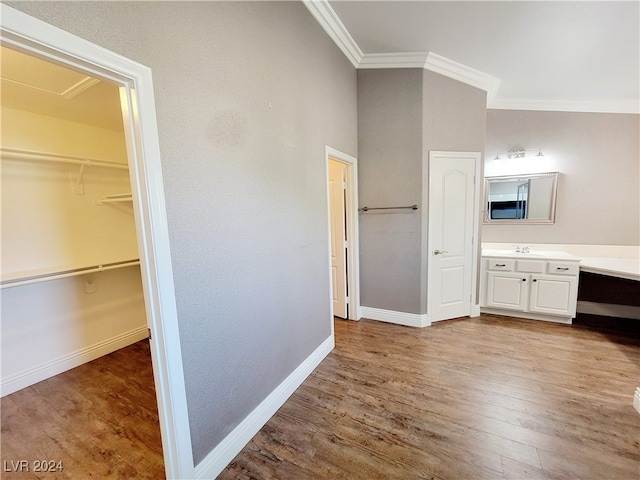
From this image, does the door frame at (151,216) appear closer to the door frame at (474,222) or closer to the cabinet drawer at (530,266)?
the door frame at (474,222)

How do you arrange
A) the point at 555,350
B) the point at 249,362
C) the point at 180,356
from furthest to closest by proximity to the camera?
1. the point at 555,350
2. the point at 249,362
3. the point at 180,356

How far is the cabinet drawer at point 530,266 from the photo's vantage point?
10.3 feet

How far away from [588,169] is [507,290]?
1.88 m

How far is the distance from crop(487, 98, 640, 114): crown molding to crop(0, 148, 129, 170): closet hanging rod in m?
4.68

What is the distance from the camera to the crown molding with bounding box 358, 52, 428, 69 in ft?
9.09

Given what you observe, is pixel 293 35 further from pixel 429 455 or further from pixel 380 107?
pixel 429 455

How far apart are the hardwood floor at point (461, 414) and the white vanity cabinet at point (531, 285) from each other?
0.40 metres

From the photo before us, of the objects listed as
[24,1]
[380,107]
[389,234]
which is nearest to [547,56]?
[380,107]

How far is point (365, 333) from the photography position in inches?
121

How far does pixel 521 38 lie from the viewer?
241 centimetres

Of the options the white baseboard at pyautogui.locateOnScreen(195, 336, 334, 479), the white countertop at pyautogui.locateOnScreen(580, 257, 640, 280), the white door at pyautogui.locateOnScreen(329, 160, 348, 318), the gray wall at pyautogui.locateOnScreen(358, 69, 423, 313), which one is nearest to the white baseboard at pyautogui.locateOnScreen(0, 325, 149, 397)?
the white baseboard at pyautogui.locateOnScreen(195, 336, 334, 479)

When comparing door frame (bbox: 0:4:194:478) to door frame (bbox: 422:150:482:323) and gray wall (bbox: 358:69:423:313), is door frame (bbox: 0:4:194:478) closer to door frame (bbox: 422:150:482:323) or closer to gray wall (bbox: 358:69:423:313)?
gray wall (bbox: 358:69:423:313)

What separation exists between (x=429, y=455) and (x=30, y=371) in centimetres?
320

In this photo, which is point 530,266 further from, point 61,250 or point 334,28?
point 61,250
